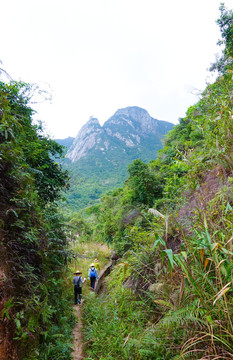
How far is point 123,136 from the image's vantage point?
73.4m

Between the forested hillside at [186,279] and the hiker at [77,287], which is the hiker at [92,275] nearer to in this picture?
the hiker at [77,287]

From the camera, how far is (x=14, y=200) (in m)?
2.52

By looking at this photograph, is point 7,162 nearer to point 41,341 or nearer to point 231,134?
point 41,341

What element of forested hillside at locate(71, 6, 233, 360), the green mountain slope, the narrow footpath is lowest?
the narrow footpath

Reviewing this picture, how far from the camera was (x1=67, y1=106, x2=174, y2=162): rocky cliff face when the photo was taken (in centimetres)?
6347

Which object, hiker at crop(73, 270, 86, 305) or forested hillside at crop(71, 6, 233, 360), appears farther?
hiker at crop(73, 270, 86, 305)

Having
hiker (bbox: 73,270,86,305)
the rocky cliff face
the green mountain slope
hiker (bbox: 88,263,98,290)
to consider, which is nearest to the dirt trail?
hiker (bbox: 73,270,86,305)

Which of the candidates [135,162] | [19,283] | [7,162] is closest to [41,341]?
[19,283]

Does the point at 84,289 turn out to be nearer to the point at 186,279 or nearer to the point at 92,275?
the point at 92,275

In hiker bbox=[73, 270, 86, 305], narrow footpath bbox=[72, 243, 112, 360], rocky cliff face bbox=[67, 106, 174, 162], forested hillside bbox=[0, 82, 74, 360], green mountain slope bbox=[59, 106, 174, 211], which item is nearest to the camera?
forested hillside bbox=[0, 82, 74, 360]

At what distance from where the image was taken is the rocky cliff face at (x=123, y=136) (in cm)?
6347

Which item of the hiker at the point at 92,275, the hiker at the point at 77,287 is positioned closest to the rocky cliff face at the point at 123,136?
the hiker at the point at 92,275

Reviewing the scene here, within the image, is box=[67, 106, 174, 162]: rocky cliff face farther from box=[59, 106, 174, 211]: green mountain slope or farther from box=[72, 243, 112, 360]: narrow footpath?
box=[72, 243, 112, 360]: narrow footpath

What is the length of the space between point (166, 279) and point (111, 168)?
162 feet
